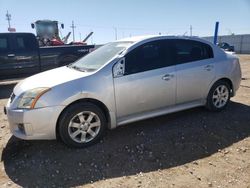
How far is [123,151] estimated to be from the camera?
373 cm

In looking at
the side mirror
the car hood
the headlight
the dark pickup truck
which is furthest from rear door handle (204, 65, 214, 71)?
the dark pickup truck

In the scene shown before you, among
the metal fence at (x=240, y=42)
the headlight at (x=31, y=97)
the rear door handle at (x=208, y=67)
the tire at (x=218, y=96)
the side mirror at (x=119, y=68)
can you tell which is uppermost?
the side mirror at (x=119, y=68)

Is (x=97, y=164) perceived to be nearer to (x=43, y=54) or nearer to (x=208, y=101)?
(x=208, y=101)

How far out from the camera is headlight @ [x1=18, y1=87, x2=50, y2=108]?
11.5 ft

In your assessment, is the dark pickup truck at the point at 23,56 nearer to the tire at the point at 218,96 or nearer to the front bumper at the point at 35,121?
the front bumper at the point at 35,121

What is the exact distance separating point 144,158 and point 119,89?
1.10 meters

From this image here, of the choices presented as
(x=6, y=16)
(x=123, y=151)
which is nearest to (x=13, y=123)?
(x=123, y=151)

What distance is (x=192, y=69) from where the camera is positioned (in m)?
4.65

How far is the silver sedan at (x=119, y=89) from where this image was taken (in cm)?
357

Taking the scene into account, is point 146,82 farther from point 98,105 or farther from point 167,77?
point 98,105

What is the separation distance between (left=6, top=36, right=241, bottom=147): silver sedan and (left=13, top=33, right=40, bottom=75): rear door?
204 inches

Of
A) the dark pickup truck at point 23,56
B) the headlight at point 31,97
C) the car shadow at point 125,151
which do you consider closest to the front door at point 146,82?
the car shadow at point 125,151

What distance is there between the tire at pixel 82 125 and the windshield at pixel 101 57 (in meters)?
0.70

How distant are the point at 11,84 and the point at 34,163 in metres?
7.80
